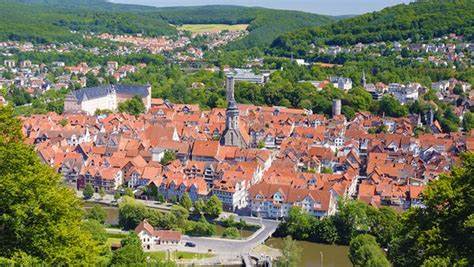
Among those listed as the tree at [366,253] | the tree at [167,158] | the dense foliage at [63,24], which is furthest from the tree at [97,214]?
the dense foliage at [63,24]

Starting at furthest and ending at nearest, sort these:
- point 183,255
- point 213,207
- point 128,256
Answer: point 213,207 < point 183,255 < point 128,256

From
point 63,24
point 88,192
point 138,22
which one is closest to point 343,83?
point 88,192

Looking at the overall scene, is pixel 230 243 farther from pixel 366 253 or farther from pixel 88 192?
Result: pixel 88 192

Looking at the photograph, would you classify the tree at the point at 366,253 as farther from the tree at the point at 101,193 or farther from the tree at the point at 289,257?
the tree at the point at 101,193

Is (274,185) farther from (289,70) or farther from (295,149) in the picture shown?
(289,70)

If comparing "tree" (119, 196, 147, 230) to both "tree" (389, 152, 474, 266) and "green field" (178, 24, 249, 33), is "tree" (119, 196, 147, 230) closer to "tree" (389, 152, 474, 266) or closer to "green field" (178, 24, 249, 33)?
"tree" (389, 152, 474, 266)

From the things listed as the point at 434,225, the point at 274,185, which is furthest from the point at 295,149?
the point at 434,225

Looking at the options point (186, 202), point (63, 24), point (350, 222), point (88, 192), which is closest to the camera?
point (350, 222)
